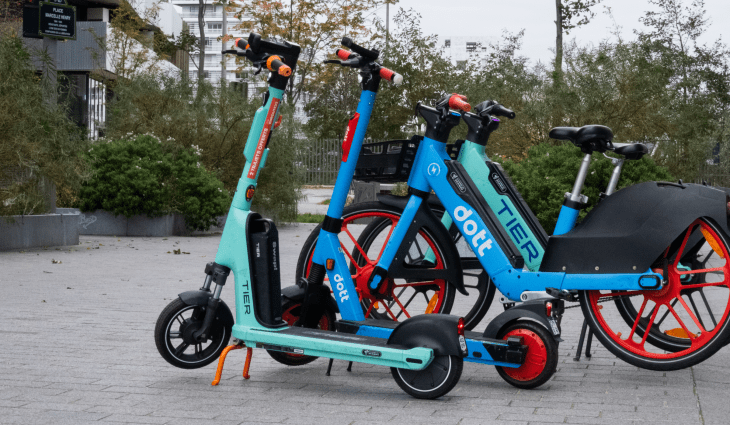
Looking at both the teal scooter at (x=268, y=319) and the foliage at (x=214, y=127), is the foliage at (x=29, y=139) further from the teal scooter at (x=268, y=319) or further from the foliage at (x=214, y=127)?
the teal scooter at (x=268, y=319)

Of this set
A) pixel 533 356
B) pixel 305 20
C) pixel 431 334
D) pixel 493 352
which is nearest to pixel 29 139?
pixel 431 334

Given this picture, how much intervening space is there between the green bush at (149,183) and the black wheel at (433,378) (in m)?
10.1

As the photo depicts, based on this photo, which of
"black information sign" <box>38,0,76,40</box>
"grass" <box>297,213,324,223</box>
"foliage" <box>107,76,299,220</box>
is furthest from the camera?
"grass" <box>297,213,324,223</box>

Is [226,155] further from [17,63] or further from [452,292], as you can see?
[452,292]

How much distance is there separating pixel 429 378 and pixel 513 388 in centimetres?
51

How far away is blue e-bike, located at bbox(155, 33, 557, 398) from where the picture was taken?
12.8ft

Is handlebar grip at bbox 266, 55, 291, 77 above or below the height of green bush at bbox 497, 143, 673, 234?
above

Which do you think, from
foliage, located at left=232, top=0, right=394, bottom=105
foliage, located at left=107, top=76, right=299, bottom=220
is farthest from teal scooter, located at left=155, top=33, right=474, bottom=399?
foliage, located at left=232, top=0, right=394, bottom=105

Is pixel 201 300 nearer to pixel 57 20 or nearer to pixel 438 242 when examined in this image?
pixel 438 242

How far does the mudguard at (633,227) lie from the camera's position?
164 inches

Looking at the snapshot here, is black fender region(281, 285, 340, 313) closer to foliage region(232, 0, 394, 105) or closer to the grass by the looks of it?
the grass

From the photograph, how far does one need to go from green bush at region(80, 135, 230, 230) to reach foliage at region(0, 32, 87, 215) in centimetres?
214

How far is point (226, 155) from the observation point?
15.7m

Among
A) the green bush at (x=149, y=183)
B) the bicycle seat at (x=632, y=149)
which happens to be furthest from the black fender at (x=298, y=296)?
the green bush at (x=149, y=183)
